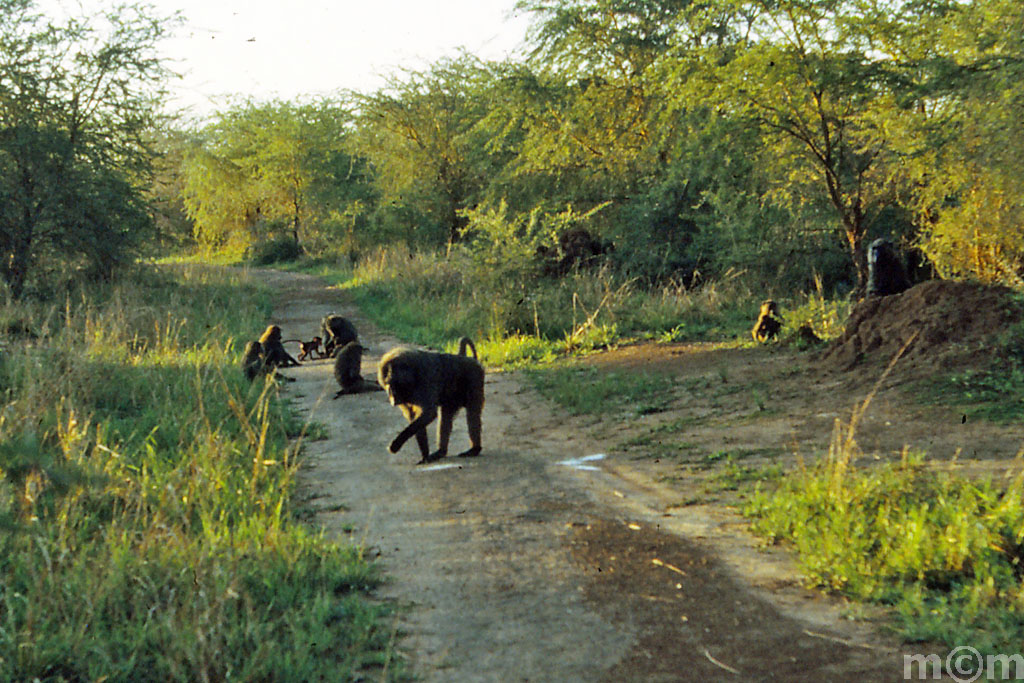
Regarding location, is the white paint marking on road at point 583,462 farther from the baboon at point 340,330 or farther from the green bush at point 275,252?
the green bush at point 275,252

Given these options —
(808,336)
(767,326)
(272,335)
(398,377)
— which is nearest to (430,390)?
(398,377)

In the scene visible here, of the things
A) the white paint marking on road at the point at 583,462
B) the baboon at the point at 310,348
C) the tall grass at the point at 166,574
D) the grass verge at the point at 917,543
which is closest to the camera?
A: the tall grass at the point at 166,574

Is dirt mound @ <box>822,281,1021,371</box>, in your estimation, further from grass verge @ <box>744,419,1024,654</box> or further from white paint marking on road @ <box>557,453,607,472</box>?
grass verge @ <box>744,419,1024,654</box>

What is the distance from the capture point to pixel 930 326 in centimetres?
895

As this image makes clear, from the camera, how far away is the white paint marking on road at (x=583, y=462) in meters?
6.88

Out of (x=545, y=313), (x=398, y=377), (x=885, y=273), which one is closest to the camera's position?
(x=398, y=377)

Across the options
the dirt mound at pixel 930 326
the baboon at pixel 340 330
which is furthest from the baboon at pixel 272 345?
the dirt mound at pixel 930 326

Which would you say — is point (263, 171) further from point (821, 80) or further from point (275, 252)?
point (821, 80)

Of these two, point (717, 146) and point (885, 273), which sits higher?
point (717, 146)

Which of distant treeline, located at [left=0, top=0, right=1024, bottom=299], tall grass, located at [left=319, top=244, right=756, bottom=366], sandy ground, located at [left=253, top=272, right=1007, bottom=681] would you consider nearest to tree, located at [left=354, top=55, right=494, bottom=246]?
distant treeline, located at [left=0, top=0, right=1024, bottom=299]

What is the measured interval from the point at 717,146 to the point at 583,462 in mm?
10237

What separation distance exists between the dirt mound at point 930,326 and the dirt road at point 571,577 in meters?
3.37

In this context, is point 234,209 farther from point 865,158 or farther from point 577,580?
point 577,580

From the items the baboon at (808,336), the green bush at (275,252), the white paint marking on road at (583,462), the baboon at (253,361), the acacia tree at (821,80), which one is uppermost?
the acacia tree at (821,80)
